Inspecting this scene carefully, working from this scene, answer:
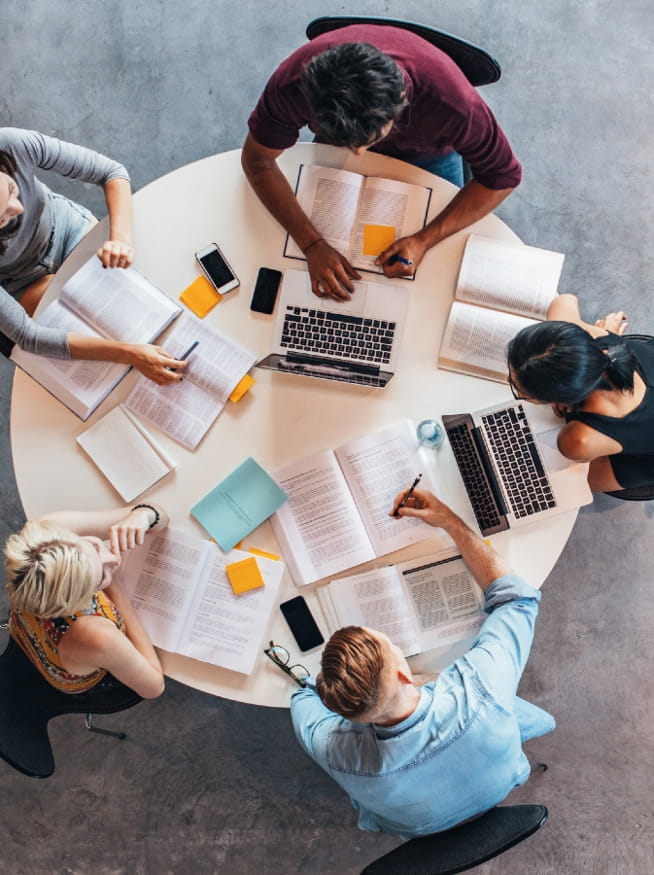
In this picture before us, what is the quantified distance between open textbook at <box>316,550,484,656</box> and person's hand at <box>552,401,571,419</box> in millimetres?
495

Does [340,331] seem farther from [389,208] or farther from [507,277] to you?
[507,277]

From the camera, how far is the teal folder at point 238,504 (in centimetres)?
199

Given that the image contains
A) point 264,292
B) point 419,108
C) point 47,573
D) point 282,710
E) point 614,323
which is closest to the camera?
point 47,573

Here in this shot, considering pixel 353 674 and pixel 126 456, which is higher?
pixel 126 456

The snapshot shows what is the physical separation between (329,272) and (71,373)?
2.61 feet

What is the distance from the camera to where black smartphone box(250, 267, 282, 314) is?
203 cm

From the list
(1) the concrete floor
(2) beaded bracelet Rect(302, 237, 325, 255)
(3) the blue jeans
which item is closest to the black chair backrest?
(3) the blue jeans

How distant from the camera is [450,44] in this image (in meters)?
1.87

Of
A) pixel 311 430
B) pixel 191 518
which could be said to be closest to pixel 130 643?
pixel 191 518

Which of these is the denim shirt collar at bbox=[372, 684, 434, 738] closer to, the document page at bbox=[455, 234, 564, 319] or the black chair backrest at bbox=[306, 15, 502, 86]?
the document page at bbox=[455, 234, 564, 319]

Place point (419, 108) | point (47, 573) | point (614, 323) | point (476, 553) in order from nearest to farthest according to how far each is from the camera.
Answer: point (47, 573) → point (419, 108) → point (476, 553) → point (614, 323)

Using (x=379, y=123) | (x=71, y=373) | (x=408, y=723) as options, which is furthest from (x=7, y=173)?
(x=408, y=723)

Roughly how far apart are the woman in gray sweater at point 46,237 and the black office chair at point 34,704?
3.08 feet

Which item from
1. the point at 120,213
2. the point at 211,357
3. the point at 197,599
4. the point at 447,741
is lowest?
the point at 447,741
